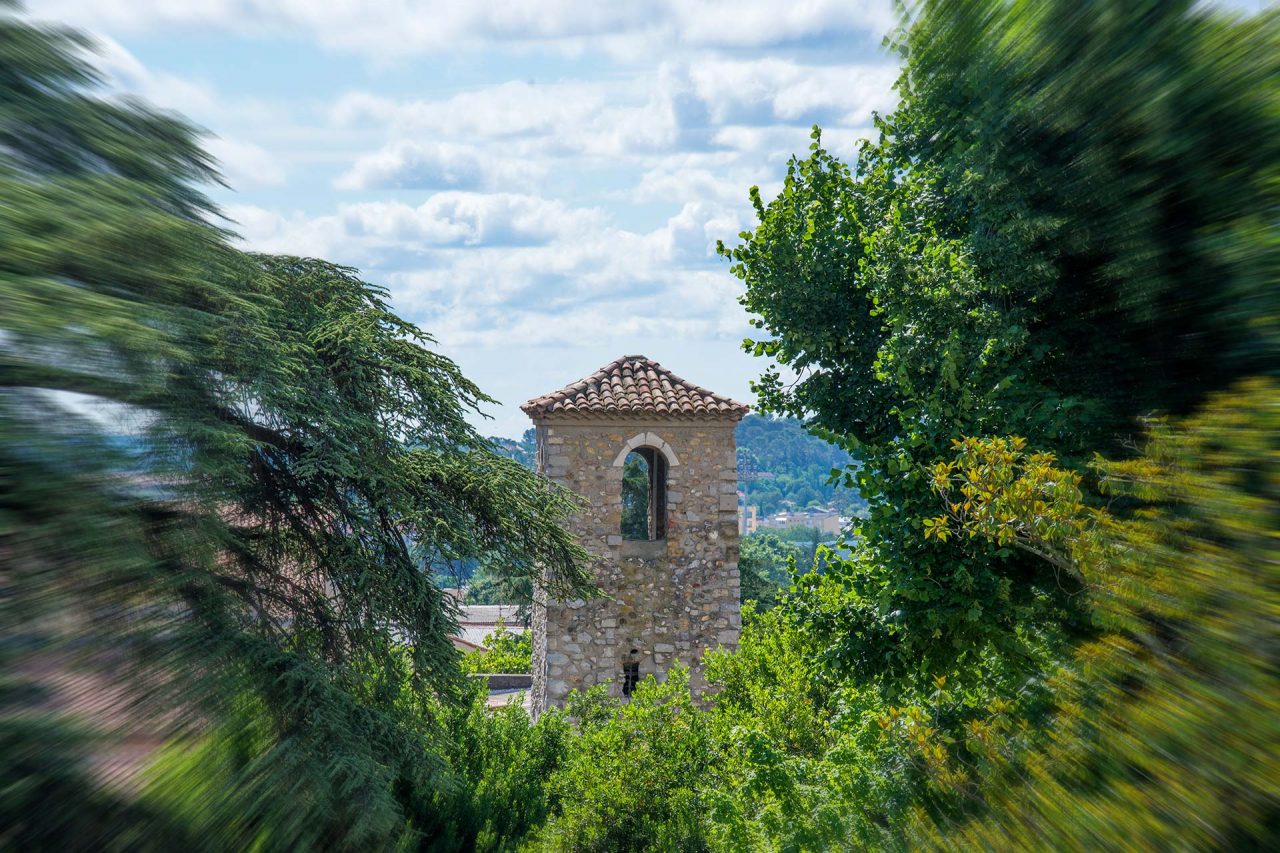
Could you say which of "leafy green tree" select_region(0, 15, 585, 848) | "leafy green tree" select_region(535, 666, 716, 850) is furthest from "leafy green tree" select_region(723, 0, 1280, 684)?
"leafy green tree" select_region(535, 666, 716, 850)

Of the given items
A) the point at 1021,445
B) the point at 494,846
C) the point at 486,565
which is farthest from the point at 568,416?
the point at 1021,445

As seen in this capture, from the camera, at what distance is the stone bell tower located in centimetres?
1380

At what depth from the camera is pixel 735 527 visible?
1417cm

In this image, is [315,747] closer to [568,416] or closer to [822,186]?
[822,186]

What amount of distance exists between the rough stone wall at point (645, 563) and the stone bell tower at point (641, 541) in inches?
0.6

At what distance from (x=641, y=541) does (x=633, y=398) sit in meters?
2.04

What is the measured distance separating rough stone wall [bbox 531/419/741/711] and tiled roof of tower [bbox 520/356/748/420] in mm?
221

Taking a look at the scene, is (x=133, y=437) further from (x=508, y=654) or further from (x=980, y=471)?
(x=508, y=654)

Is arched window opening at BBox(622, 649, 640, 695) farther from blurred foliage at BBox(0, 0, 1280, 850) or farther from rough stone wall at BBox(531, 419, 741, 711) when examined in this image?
blurred foliage at BBox(0, 0, 1280, 850)

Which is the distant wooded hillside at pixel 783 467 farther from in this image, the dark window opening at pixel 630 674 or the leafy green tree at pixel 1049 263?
the leafy green tree at pixel 1049 263

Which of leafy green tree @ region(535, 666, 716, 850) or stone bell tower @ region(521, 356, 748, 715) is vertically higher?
stone bell tower @ region(521, 356, 748, 715)

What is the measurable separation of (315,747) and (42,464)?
2.87 meters

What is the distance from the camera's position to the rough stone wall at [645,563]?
13.8 m

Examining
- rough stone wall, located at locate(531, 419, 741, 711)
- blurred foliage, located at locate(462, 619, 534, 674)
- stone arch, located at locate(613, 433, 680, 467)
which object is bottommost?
blurred foliage, located at locate(462, 619, 534, 674)
